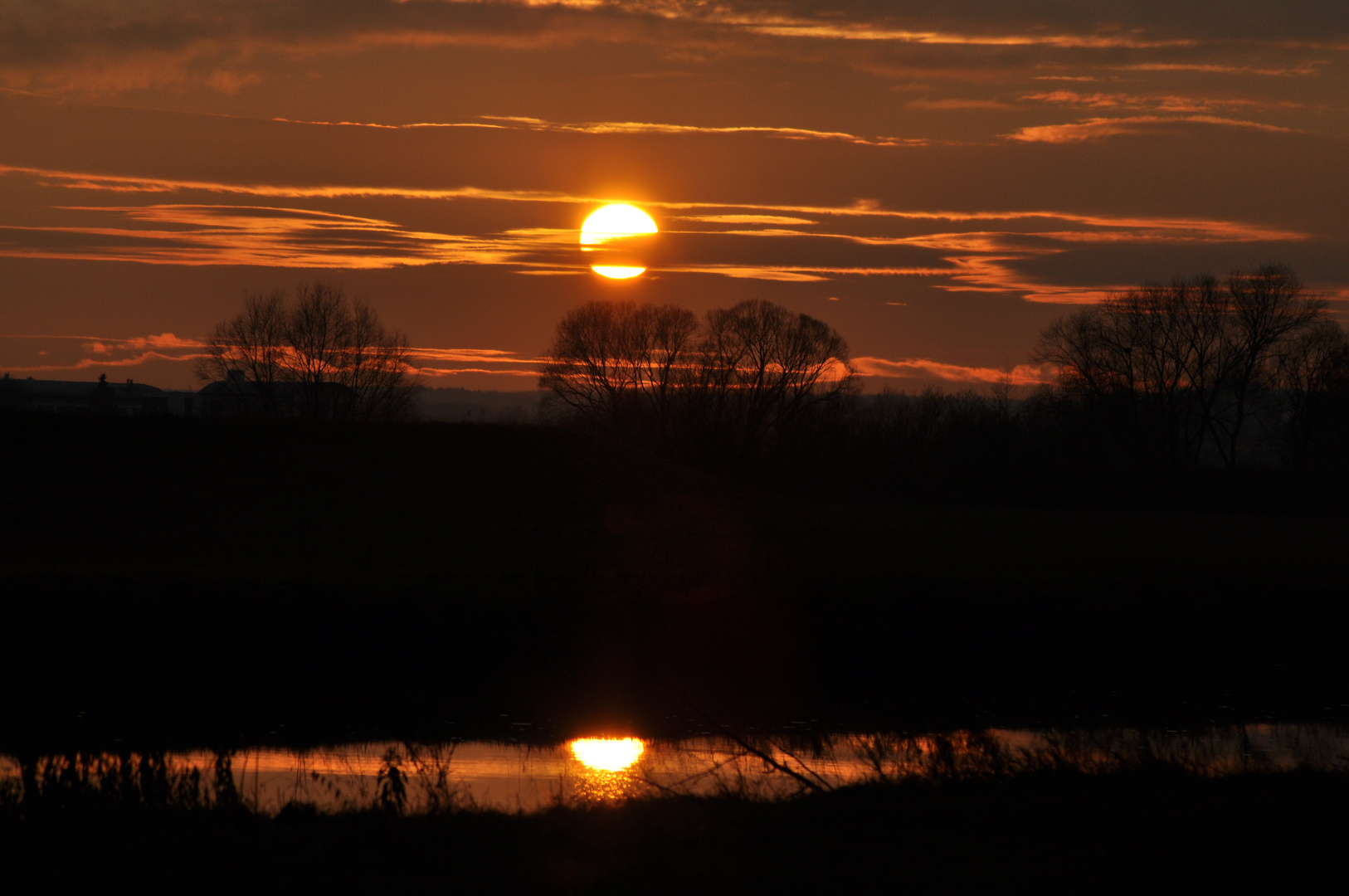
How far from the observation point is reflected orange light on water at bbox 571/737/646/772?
14.7 metres

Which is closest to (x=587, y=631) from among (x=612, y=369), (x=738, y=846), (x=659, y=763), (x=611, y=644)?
(x=611, y=644)

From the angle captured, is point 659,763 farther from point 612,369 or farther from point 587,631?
point 612,369

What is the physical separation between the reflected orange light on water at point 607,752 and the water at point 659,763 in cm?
3

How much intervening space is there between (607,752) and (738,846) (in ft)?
23.0

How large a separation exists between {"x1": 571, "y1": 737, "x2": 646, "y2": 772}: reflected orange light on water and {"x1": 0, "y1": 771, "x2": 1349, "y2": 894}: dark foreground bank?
165 inches

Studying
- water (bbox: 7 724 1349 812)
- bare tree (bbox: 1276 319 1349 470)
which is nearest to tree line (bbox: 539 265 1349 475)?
bare tree (bbox: 1276 319 1349 470)

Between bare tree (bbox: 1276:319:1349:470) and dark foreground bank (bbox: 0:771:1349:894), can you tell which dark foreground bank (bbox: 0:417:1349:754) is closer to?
dark foreground bank (bbox: 0:771:1349:894)

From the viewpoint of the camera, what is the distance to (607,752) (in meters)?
15.7

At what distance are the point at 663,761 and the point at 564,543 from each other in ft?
64.3

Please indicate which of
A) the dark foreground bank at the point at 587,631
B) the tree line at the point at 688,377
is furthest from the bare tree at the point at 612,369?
the dark foreground bank at the point at 587,631

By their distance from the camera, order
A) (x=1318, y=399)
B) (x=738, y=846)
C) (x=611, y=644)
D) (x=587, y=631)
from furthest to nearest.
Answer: (x=1318, y=399), (x=587, y=631), (x=611, y=644), (x=738, y=846)

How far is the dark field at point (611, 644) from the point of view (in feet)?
28.7

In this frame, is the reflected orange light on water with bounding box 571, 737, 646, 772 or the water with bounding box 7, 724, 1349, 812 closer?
the water with bounding box 7, 724, 1349, 812

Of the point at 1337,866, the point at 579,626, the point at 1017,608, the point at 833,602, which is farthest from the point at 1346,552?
the point at 1337,866
